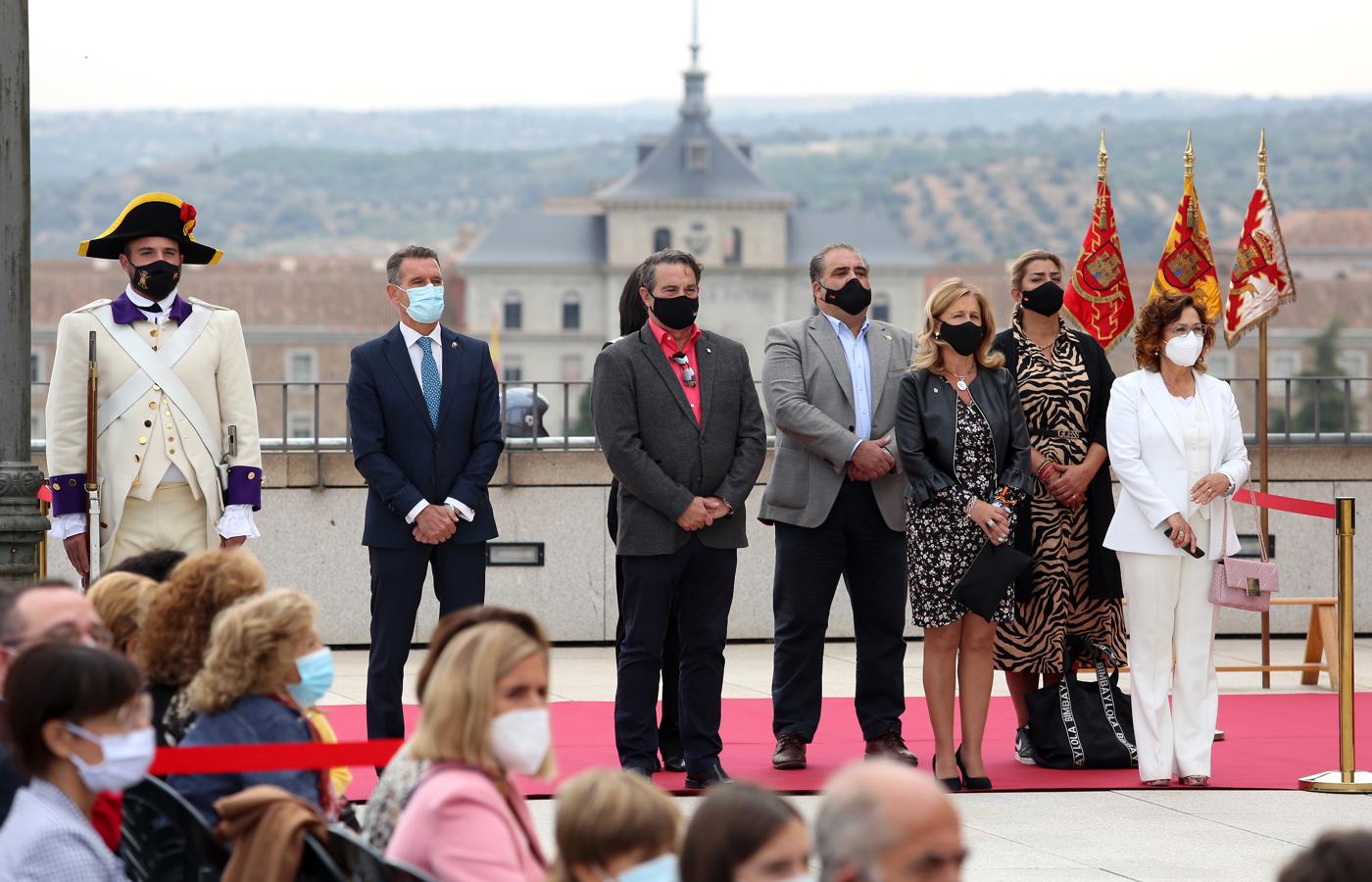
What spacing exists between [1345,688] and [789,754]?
1.98 meters

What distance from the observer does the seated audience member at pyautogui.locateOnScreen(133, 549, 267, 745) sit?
15.4 feet

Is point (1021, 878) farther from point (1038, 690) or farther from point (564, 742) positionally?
point (564, 742)

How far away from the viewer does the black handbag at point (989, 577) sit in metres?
7.17

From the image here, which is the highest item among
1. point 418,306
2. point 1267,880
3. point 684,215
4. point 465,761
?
point 684,215

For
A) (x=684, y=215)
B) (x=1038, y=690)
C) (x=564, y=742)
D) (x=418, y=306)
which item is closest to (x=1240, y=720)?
(x=1038, y=690)

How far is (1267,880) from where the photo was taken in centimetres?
584

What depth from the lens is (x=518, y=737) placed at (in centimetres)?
388

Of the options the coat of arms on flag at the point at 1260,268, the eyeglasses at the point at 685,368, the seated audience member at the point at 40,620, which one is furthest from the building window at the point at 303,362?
the seated audience member at the point at 40,620

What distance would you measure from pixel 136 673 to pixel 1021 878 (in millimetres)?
2963

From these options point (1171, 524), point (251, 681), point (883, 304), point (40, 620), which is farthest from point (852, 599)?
point (883, 304)

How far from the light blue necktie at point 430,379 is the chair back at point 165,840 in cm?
336

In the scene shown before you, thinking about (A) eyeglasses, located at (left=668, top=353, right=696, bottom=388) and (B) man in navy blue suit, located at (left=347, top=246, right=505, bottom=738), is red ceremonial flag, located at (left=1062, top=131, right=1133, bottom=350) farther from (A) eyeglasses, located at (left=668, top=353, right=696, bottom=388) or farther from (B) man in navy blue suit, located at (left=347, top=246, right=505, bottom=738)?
(B) man in navy blue suit, located at (left=347, top=246, right=505, bottom=738)

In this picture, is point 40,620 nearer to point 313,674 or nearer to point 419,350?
point 313,674

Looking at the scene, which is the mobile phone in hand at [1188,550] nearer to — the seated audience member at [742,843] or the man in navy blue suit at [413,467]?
the man in navy blue suit at [413,467]
